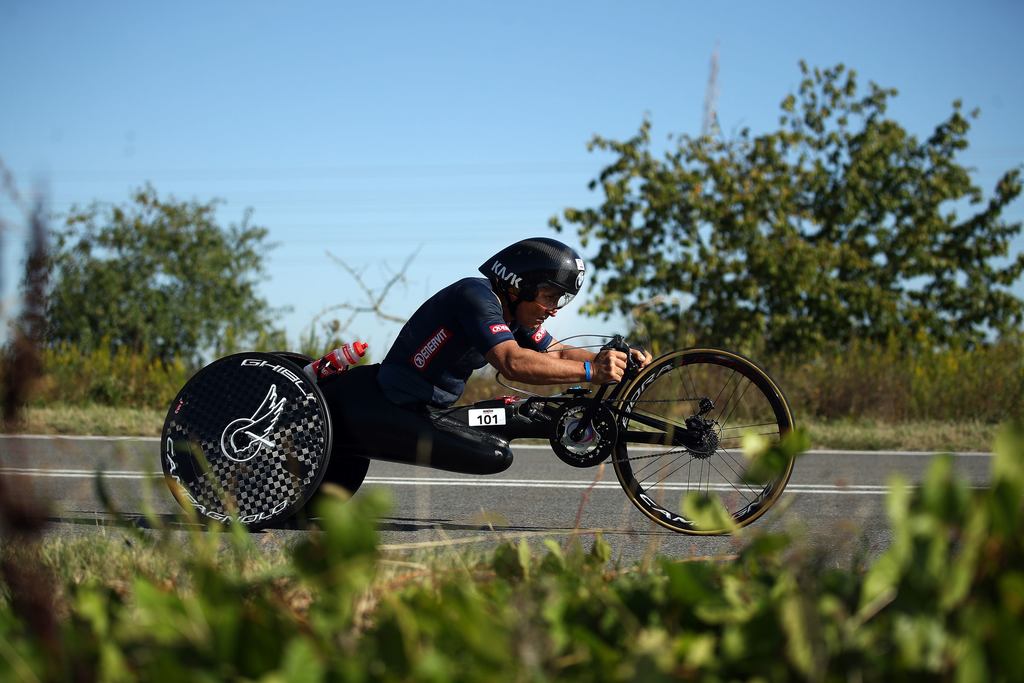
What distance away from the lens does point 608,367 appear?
5.31 m

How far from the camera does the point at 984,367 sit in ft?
47.4

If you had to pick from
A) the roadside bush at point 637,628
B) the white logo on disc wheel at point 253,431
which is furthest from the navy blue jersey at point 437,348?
the roadside bush at point 637,628

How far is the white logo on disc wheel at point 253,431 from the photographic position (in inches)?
200

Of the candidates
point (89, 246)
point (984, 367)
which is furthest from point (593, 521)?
point (89, 246)

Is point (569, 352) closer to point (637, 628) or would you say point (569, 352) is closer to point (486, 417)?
point (486, 417)

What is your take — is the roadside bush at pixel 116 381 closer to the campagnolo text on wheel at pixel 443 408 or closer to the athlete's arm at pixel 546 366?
the campagnolo text on wheel at pixel 443 408

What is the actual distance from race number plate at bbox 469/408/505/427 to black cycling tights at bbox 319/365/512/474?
0.25ft

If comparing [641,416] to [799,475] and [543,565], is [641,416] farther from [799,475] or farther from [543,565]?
[799,475]

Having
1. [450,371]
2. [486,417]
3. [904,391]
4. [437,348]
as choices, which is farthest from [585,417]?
[904,391]

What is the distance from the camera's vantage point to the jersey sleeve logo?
206 inches

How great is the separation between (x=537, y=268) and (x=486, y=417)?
0.80 metres

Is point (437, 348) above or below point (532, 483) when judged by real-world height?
above

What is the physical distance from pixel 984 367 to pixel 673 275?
1113 cm

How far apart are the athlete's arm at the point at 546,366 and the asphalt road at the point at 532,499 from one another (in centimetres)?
61
